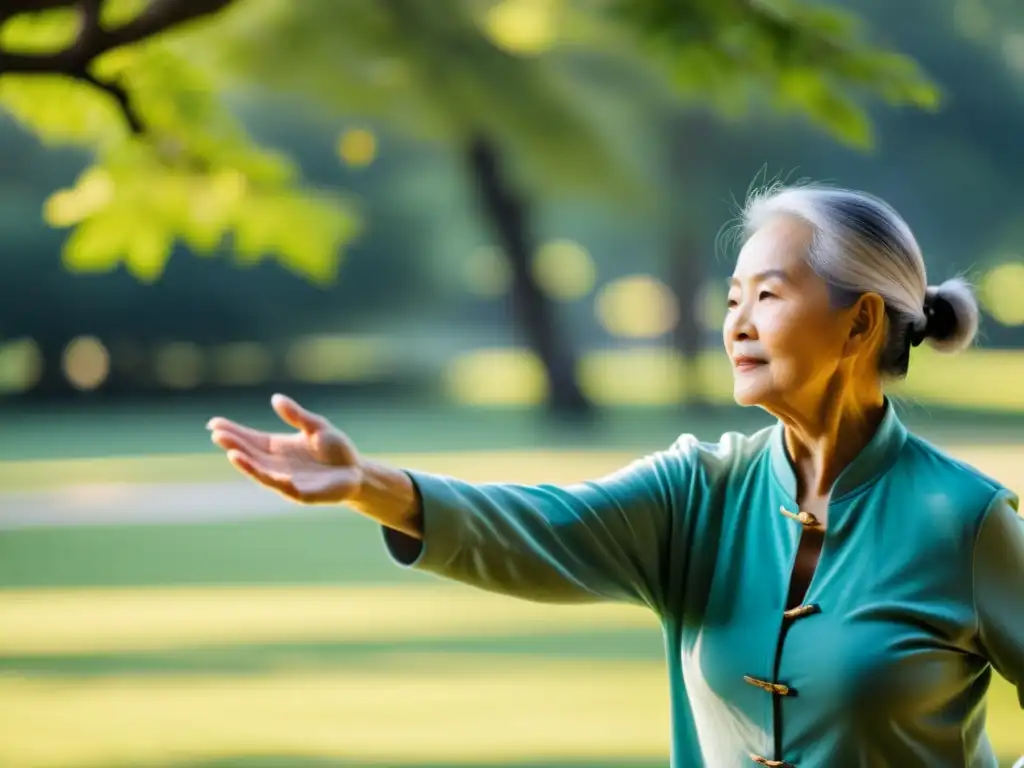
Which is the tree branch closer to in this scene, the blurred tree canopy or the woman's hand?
the blurred tree canopy

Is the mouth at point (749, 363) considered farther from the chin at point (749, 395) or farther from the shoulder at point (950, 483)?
the shoulder at point (950, 483)

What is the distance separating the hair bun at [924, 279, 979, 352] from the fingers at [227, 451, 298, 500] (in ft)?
2.18

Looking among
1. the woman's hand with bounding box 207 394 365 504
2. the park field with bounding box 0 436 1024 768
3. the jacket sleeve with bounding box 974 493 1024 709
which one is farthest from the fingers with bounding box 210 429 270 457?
the park field with bounding box 0 436 1024 768

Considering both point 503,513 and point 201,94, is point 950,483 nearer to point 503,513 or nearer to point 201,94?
point 503,513

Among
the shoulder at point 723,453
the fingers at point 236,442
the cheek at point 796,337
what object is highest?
the cheek at point 796,337

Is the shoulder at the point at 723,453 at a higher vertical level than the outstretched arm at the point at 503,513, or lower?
higher

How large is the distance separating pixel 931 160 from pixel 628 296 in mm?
7556

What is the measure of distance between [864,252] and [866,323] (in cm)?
7

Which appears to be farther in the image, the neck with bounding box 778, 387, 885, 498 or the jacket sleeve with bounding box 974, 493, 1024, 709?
the neck with bounding box 778, 387, 885, 498

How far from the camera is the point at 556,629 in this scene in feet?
20.4

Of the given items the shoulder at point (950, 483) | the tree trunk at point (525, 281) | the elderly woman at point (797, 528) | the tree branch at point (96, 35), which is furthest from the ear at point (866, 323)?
the tree trunk at point (525, 281)

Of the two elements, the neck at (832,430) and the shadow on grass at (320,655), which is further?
the shadow on grass at (320,655)

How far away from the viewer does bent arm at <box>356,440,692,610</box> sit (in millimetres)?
1509

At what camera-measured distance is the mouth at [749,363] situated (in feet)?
5.11
